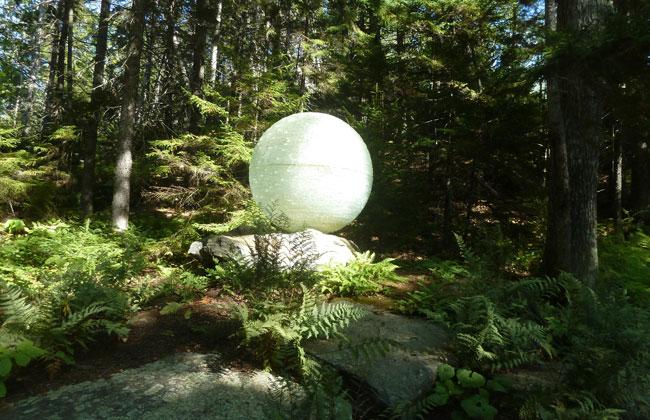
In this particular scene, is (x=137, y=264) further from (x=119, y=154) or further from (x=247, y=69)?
(x=247, y=69)

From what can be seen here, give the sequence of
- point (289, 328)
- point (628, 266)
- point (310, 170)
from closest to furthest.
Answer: point (289, 328) → point (310, 170) → point (628, 266)

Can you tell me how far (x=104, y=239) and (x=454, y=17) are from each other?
9.01m

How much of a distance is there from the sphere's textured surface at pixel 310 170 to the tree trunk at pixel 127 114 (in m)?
3.25

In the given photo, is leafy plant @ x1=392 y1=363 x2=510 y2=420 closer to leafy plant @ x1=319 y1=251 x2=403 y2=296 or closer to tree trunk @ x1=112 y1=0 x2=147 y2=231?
leafy plant @ x1=319 y1=251 x2=403 y2=296

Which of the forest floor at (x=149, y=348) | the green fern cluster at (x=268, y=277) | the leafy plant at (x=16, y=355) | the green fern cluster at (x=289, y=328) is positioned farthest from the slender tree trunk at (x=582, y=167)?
the leafy plant at (x=16, y=355)

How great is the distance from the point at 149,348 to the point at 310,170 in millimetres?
3010

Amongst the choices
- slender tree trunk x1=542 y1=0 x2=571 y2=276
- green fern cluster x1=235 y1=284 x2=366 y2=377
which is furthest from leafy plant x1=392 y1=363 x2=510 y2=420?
slender tree trunk x1=542 y1=0 x2=571 y2=276

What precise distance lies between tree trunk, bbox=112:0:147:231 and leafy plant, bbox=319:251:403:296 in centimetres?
468

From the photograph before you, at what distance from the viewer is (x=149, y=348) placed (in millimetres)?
2916

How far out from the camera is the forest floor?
2.33 metres

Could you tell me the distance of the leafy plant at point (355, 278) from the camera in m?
4.65

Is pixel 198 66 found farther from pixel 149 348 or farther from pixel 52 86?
pixel 52 86

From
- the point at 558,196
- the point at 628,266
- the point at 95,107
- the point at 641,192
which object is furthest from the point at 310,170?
the point at 641,192

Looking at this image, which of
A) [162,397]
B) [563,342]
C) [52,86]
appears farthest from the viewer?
[52,86]
